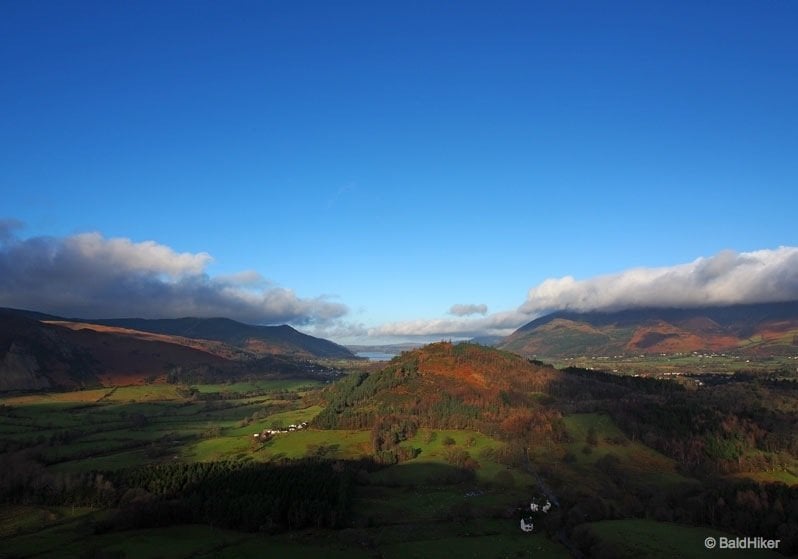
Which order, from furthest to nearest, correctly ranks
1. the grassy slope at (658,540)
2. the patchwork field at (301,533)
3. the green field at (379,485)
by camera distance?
the patchwork field at (301,533) → the green field at (379,485) → the grassy slope at (658,540)

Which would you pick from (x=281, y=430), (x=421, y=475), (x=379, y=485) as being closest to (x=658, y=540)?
(x=421, y=475)

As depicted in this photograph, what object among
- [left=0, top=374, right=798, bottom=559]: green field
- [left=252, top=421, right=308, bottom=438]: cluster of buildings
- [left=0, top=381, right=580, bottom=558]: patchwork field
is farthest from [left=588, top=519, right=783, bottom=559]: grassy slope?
[left=252, top=421, right=308, bottom=438]: cluster of buildings

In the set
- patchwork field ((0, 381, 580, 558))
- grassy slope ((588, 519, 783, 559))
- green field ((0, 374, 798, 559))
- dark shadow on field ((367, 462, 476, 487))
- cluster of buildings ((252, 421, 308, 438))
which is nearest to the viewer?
grassy slope ((588, 519, 783, 559))

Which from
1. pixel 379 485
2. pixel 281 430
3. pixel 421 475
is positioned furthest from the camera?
pixel 281 430

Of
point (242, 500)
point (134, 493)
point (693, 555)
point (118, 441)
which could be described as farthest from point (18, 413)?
point (693, 555)

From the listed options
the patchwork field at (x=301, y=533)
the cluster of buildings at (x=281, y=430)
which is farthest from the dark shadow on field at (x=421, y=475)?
the cluster of buildings at (x=281, y=430)

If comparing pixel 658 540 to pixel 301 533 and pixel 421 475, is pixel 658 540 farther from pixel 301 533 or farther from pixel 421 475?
pixel 301 533

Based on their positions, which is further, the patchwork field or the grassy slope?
the patchwork field

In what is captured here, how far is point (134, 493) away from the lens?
359 ft

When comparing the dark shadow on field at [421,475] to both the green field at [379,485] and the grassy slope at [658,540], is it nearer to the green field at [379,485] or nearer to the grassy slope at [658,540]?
the green field at [379,485]

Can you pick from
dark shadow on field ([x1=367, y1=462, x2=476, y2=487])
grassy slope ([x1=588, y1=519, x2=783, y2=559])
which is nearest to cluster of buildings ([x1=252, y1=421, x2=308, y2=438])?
dark shadow on field ([x1=367, y1=462, x2=476, y2=487])

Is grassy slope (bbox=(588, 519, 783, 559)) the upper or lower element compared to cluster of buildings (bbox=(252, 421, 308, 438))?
lower

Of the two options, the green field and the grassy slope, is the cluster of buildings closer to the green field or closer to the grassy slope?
the green field

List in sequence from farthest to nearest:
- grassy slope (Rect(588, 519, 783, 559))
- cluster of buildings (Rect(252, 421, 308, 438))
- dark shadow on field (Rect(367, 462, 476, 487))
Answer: cluster of buildings (Rect(252, 421, 308, 438))
dark shadow on field (Rect(367, 462, 476, 487))
grassy slope (Rect(588, 519, 783, 559))
